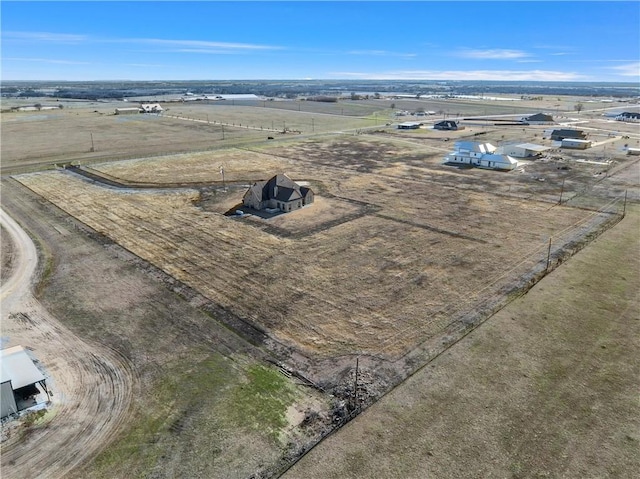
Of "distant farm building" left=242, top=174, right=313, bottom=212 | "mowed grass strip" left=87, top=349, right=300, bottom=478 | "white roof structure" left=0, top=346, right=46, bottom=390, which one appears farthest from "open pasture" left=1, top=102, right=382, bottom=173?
"mowed grass strip" left=87, top=349, right=300, bottom=478

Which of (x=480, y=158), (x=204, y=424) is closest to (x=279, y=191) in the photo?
(x=204, y=424)

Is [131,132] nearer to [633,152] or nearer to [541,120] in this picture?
[633,152]

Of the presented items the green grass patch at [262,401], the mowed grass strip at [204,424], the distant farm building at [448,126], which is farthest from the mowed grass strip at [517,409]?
the distant farm building at [448,126]

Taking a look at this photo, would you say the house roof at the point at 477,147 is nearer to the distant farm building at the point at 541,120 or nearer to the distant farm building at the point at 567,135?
the distant farm building at the point at 567,135

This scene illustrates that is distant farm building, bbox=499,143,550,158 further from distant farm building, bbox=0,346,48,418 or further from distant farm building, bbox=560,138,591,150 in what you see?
distant farm building, bbox=0,346,48,418

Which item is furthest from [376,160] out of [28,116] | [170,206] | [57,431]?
[28,116]

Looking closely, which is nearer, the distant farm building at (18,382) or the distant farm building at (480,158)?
the distant farm building at (18,382)
